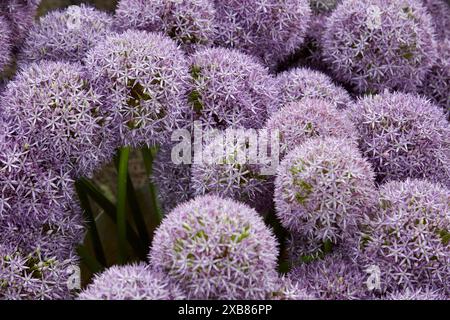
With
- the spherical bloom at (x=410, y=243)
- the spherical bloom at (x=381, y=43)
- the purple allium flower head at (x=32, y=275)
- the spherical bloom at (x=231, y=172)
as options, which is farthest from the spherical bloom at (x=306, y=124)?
the purple allium flower head at (x=32, y=275)

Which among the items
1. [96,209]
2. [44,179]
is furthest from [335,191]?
[96,209]

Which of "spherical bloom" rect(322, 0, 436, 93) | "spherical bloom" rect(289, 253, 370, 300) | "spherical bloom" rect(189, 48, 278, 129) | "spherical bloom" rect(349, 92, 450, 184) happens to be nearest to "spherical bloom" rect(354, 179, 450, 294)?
"spherical bloom" rect(289, 253, 370, 300)

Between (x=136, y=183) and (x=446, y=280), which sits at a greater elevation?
(x=136, y=183)

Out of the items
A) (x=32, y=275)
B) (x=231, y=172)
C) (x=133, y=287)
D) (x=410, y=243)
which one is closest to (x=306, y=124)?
(x=231, y=172)

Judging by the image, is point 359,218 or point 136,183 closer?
point 359,218

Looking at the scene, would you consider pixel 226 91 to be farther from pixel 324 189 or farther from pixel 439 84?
pixel 439 84

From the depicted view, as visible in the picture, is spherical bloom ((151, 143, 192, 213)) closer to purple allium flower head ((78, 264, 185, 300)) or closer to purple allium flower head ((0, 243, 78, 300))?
purple allium flower head ((0, 243, 78, 300))
